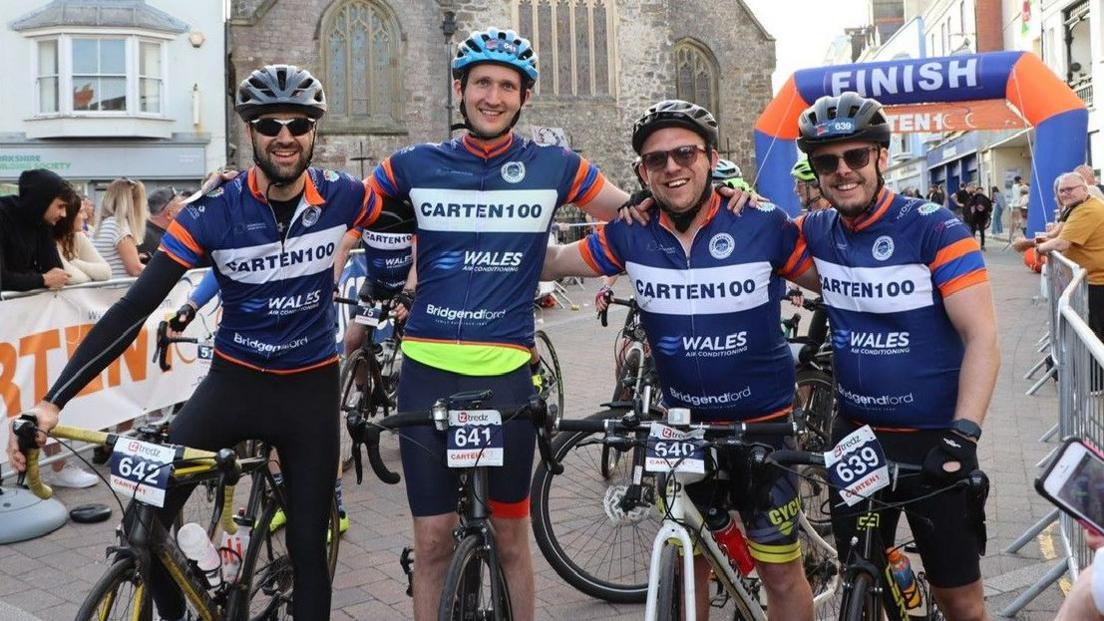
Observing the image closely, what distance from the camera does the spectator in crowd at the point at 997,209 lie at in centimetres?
3575

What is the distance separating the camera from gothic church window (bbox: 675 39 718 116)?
39406 millimetres

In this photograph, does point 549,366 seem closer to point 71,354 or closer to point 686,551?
point 71,354

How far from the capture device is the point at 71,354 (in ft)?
21.2

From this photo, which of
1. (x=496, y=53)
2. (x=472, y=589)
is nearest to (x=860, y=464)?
(x=472, y=589)

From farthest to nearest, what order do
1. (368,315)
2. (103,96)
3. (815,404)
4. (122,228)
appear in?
(103,96)
(122,228)
(368,315)
(815,404)

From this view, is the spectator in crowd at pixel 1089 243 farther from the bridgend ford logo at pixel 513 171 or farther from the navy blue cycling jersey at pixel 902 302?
the bridgend ford logo at pixel 513 171

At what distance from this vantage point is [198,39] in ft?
97.8

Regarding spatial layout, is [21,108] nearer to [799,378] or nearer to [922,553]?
[799,378]

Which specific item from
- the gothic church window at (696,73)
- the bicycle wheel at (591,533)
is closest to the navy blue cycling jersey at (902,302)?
the bicycle wheel at (591,533)

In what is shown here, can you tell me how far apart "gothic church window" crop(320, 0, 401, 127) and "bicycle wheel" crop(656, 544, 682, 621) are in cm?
3215

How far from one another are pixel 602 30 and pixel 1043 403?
2936 cm

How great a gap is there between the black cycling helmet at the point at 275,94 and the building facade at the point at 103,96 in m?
26.8

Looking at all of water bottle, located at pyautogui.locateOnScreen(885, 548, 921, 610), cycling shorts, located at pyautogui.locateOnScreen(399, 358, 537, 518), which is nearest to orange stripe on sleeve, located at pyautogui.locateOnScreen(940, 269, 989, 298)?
water bottle, located at pyautogui.locateOnScreen(885, 548, 921, 610)

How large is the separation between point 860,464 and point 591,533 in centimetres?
215
